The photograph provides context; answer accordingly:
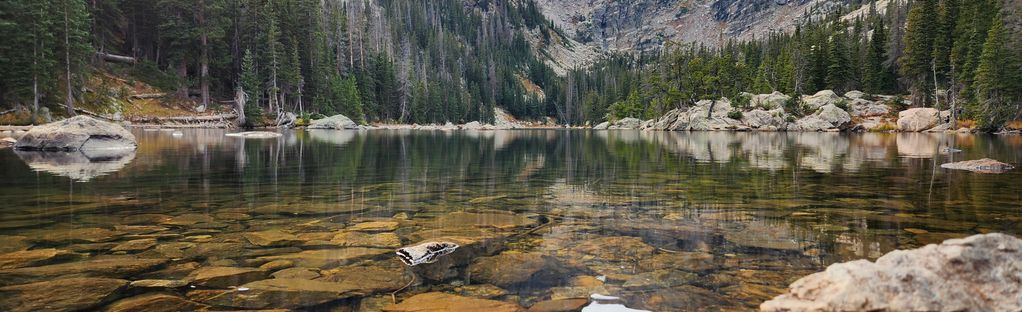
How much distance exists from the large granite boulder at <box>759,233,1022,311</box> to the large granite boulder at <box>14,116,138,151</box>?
3266cm

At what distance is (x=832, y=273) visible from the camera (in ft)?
14.1

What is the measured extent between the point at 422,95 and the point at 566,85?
236ft

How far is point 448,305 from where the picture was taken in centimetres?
522

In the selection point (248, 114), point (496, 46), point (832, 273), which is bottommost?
point (832, 273)

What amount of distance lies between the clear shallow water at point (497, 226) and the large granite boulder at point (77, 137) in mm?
11459

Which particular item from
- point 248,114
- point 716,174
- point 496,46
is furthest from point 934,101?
point 496,46

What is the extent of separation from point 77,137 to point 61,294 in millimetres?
28481

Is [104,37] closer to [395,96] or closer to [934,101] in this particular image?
[395,96]

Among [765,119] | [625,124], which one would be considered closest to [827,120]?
[765,119]

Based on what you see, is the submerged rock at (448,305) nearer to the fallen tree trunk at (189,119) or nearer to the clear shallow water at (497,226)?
the clear shallow water at (497,226)

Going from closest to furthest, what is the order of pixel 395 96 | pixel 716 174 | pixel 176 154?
pixel 716 174 < pixel 176 154 < pixel 395 96

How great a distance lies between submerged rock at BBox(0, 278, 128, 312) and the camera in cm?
489

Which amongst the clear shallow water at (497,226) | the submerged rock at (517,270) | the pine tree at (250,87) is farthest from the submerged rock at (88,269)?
the pine tree at (250,87)

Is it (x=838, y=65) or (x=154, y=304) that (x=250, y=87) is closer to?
(x=154, y=304)
